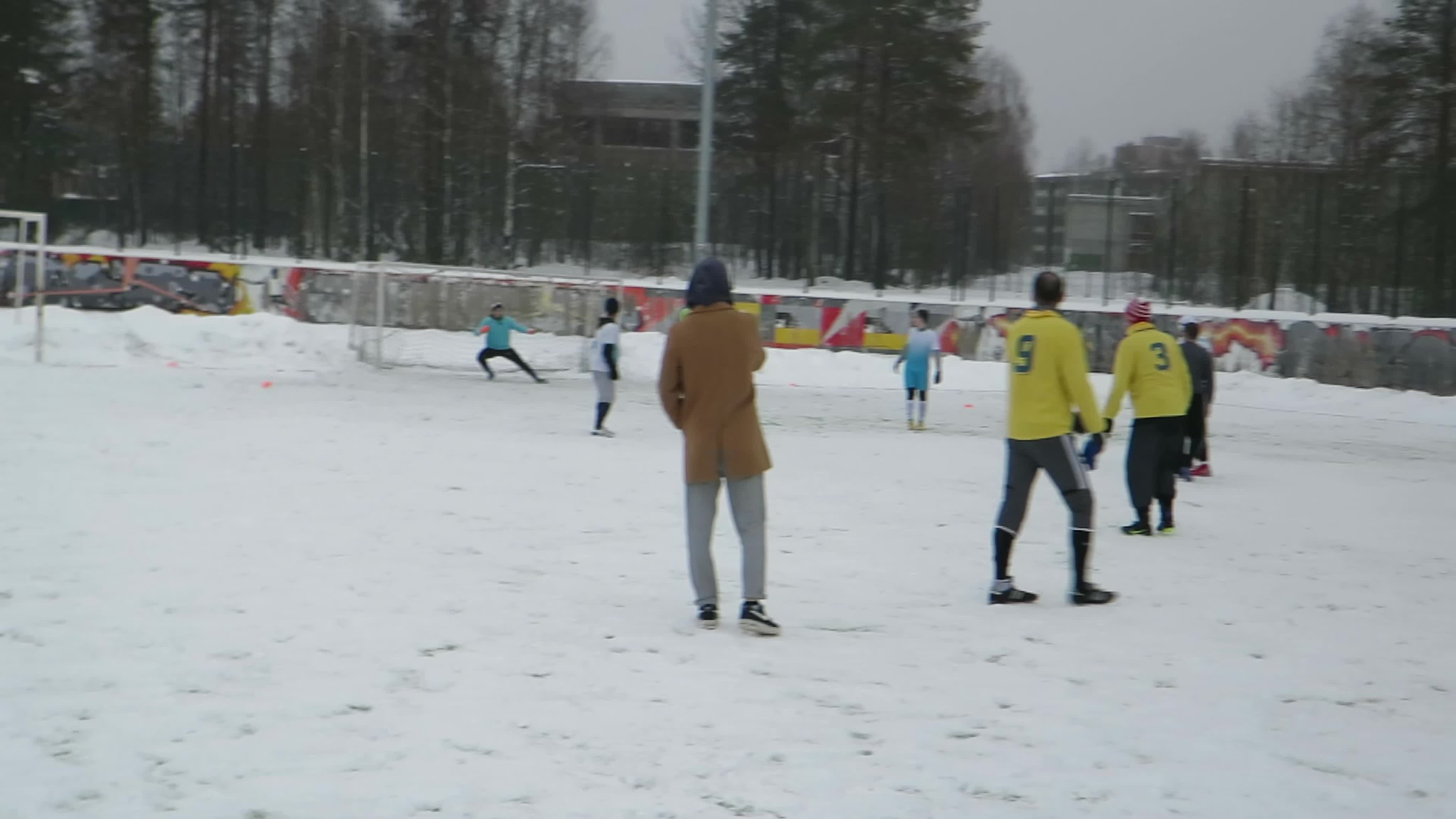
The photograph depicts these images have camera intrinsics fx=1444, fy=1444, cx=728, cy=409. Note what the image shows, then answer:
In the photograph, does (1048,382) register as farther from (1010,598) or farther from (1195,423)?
(1195,423)

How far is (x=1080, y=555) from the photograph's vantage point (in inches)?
320

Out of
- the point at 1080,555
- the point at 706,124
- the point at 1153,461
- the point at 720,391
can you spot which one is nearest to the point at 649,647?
the point at 720,391

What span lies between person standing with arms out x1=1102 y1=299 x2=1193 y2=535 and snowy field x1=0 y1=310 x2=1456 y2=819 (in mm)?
404

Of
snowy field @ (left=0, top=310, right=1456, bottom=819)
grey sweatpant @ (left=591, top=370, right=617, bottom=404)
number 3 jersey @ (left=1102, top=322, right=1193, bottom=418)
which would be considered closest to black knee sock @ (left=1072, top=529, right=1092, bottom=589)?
snowy field @ (left=0, top=310, right=1456, bottom=819)

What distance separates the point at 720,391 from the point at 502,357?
18.6 metres

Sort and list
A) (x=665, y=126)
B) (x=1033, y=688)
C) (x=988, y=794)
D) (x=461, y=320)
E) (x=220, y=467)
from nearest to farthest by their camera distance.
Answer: (x=988, y=794)
(x=1033, y=688)
(x=220, y=467)
(x=461, y=320)
(x=665, y=126)

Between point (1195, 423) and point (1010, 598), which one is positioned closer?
point (1010, 598)

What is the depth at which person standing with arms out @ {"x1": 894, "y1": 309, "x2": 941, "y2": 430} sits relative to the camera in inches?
766

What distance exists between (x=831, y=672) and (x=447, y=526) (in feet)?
13.7

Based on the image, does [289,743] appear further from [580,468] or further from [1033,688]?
[580,468]

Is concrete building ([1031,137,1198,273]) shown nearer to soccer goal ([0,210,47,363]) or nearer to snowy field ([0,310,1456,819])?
snowy field ([0,310,1456,819])

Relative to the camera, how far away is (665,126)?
2790 inches

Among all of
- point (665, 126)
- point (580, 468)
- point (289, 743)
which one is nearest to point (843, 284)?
point (580, 468)

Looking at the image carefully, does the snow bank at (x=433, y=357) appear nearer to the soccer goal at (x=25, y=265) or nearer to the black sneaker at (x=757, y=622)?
the soccer goal at (x=25, y=265)
